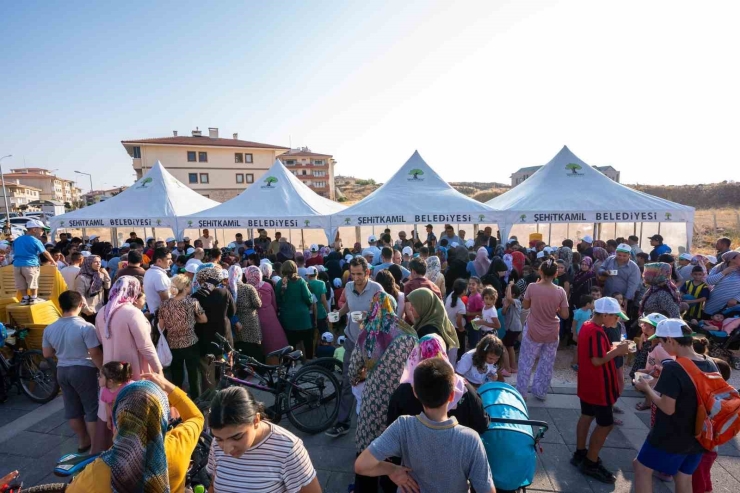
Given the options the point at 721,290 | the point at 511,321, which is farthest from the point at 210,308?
the point at 721,290

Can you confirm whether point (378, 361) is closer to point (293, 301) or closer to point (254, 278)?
point (293, 301)

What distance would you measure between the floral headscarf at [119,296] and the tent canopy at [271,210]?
7.27 m

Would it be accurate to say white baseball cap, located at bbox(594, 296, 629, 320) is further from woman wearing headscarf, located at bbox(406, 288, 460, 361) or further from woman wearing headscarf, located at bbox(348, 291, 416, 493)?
woman wearing headscarf, located at bbox(348, 291, 416, 493)

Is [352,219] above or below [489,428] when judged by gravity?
above

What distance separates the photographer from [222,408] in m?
1.69

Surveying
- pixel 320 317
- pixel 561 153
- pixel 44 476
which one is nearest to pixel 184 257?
pixel 320 317

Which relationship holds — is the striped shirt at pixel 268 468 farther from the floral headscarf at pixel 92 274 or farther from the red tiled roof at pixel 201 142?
the red tiled roof at pixel 201 142

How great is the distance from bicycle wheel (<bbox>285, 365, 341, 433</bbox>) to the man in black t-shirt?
9.01 feet

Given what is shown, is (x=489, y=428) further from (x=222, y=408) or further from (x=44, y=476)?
(x=44, y=476)

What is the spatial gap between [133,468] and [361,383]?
175cm

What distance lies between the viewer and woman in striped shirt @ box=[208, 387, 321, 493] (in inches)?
66.8

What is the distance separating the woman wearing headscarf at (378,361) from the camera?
2746mm

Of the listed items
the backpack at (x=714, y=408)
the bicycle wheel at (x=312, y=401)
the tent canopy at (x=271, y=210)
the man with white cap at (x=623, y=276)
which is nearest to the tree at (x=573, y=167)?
the man with white cap at (x=623, y=276)

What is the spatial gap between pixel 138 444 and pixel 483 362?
8.47 feet
